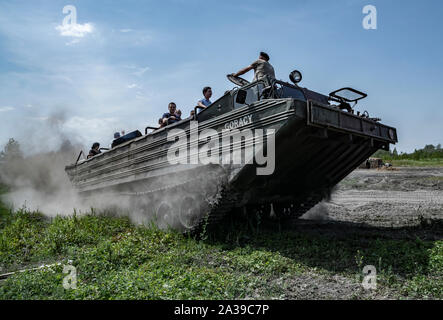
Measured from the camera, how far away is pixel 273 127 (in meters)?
4.90

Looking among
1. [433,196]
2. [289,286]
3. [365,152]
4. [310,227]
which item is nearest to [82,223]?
[310,227]

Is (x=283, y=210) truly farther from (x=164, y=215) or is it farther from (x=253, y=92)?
(x=253, y=92)

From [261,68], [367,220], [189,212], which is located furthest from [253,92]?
[367,220]

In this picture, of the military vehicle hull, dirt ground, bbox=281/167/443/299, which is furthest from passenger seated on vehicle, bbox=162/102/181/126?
dirt ground, bbox=281/167/443/299

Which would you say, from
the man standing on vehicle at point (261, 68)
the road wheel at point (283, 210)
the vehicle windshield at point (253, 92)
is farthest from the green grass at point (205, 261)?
the man standing on vehicle at point (261, 68)

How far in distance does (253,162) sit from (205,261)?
4.96 feet

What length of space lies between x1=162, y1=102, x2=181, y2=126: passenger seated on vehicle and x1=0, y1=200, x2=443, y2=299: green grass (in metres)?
2.34

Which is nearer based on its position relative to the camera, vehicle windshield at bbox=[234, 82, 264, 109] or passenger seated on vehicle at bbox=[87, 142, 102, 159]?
vehicle windshield at bbox=[234, 82, 264, 109]

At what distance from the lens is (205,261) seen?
495 centimetres

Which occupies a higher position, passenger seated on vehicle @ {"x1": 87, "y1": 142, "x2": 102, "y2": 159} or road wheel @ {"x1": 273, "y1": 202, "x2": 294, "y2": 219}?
passenger seated on vehicle @ {"x1": 87, "y1": 142, "x2": 102, "y2": 159}

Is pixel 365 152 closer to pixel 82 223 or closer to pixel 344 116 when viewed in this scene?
pixel 344 116

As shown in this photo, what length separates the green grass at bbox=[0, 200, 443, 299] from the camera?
3.69 m

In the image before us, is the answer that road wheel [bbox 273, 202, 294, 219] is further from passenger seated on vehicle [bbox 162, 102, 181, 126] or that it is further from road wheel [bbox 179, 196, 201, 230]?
passenger seated on vehicle [bbox 162, 102, 181, 126]
